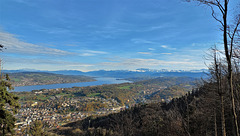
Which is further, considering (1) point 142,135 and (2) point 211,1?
(1) point 142,135

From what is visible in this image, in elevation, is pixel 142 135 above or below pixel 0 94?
below

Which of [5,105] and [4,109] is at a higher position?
[5,105]

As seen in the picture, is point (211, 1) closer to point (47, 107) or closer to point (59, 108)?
point (59, 108)

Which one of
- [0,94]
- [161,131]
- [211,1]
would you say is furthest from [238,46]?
[0,94]

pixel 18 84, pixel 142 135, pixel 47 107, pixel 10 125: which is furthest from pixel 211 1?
pixel 18 84

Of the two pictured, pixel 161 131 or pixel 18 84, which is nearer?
pixel 161 131

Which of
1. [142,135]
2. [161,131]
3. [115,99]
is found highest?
[161,131]

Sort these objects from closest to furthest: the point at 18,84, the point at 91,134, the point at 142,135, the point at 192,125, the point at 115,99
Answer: the point at 192,125
the point at 142,135
the point at 91,134
the point at 115,99
the point at 18,84

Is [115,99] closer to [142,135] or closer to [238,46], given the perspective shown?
[142,135]

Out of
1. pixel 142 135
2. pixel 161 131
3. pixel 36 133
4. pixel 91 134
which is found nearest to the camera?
pixel 161 131
